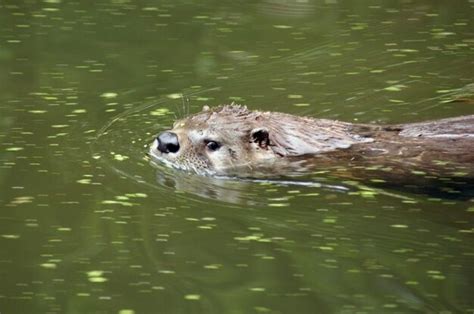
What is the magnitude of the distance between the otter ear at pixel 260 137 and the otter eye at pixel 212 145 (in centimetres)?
21

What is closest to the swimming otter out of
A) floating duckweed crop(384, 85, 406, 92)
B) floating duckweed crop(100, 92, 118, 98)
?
floating duckweed crop(100, 92, 118, 98)

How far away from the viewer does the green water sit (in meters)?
5.57

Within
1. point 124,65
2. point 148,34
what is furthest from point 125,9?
point 124,65

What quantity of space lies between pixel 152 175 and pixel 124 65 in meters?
2.14

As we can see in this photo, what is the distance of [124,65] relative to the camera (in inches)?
356

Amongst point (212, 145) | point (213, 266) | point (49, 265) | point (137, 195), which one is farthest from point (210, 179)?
point (49, 265)

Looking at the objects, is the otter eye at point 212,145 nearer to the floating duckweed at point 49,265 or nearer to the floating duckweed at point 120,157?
the floating duckweed at point 120,157

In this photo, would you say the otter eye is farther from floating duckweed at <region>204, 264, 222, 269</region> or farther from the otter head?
floating duckweed at <region>204, 264, 222, 269</region>

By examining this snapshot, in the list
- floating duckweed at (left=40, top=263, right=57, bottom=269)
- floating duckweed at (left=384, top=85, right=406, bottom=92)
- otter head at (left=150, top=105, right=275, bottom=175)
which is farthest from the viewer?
floating duckweed at (left=384, top=85, right=406, bottom=92)

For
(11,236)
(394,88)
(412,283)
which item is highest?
(394,88)

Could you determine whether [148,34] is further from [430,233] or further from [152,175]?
[430,233]

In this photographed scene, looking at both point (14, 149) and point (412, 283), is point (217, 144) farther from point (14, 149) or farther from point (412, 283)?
point (412, 283)

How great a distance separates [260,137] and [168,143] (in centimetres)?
55

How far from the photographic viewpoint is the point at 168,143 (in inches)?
286
